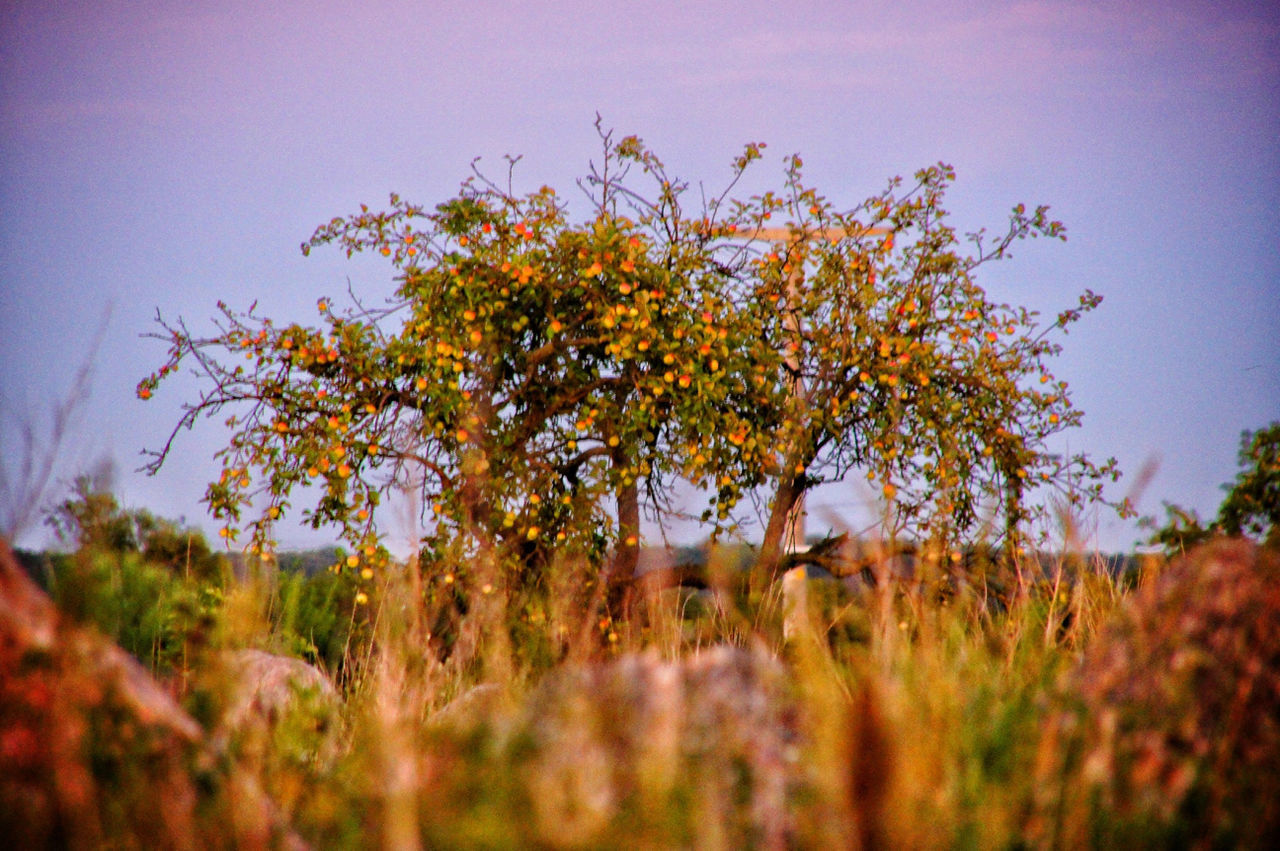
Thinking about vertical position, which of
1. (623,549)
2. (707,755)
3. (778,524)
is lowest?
(707,755)

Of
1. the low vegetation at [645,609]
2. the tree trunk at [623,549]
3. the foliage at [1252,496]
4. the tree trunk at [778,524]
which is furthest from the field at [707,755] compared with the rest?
the tree trunk at [778,524]

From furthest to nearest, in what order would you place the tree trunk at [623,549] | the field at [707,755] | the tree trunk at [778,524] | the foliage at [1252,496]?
1. the tree trunk at [778,524]
2. the tree trunk at [623,549]
3. the foliage at [1252,496]
4. the field at [707,755]

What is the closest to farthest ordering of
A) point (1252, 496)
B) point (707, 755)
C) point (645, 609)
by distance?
point (707, 755) < point (1252, 496) < point (645, 609)

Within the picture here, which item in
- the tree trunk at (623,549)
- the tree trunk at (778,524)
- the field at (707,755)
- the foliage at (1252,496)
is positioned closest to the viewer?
the field at (707,755)

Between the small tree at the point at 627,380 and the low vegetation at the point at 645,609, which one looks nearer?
the low vegetation at the point at 645,609

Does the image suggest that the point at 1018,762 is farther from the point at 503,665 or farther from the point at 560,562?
the point at 560,562

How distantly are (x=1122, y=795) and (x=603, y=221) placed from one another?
461 centimetres

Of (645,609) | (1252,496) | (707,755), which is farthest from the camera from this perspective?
(645,609)

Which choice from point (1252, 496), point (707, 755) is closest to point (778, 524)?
point (1252, 496)

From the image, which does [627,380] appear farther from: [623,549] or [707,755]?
[707,755]

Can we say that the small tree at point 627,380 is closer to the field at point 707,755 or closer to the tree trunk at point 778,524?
the tree trunk at point 778,524

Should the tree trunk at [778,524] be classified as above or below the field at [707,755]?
above

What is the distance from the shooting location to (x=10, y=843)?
146 centimetres

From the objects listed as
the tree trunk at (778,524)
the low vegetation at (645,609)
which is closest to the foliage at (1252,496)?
the low vegetation at (645,609)
